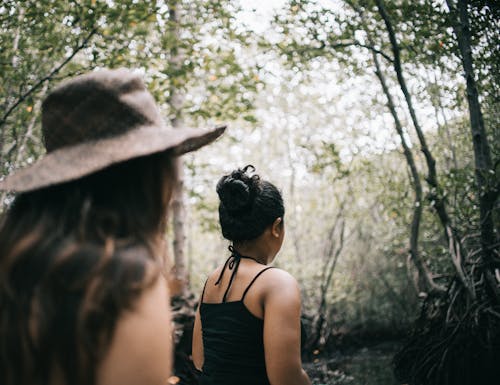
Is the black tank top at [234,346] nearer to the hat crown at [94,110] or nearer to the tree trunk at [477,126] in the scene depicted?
the hat crown at [94,110]

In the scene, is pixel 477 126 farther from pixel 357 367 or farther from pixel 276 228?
pixel 357 367

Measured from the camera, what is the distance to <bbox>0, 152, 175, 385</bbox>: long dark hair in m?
0.81

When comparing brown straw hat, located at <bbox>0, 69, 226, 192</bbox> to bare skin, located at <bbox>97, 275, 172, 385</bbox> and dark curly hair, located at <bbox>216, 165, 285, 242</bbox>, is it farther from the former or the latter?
dark curly hair, located at <bbox>216, 165, 285, 242</bbox>

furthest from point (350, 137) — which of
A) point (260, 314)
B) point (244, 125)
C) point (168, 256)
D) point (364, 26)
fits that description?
point (168, 256)

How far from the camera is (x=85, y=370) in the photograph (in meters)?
0.81

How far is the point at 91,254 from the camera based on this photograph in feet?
2.73

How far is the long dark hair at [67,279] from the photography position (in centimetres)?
81

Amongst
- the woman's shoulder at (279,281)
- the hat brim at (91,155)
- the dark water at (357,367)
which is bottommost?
the dark water at (357,367)

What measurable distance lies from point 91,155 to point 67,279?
261mm

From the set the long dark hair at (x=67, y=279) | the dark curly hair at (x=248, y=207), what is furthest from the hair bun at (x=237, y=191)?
the long dark hair at (x=67, y=279)

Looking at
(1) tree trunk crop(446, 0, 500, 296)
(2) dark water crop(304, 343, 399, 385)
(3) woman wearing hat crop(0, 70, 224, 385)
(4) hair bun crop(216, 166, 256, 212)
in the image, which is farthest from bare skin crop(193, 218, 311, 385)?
(2) dark water crop(304, 343, 399, 385)

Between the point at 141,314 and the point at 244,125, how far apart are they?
8488mm

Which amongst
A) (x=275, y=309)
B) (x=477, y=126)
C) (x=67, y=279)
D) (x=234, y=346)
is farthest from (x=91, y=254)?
(x=477, y=126)

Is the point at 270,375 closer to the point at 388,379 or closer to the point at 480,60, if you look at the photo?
the point at 480,60
